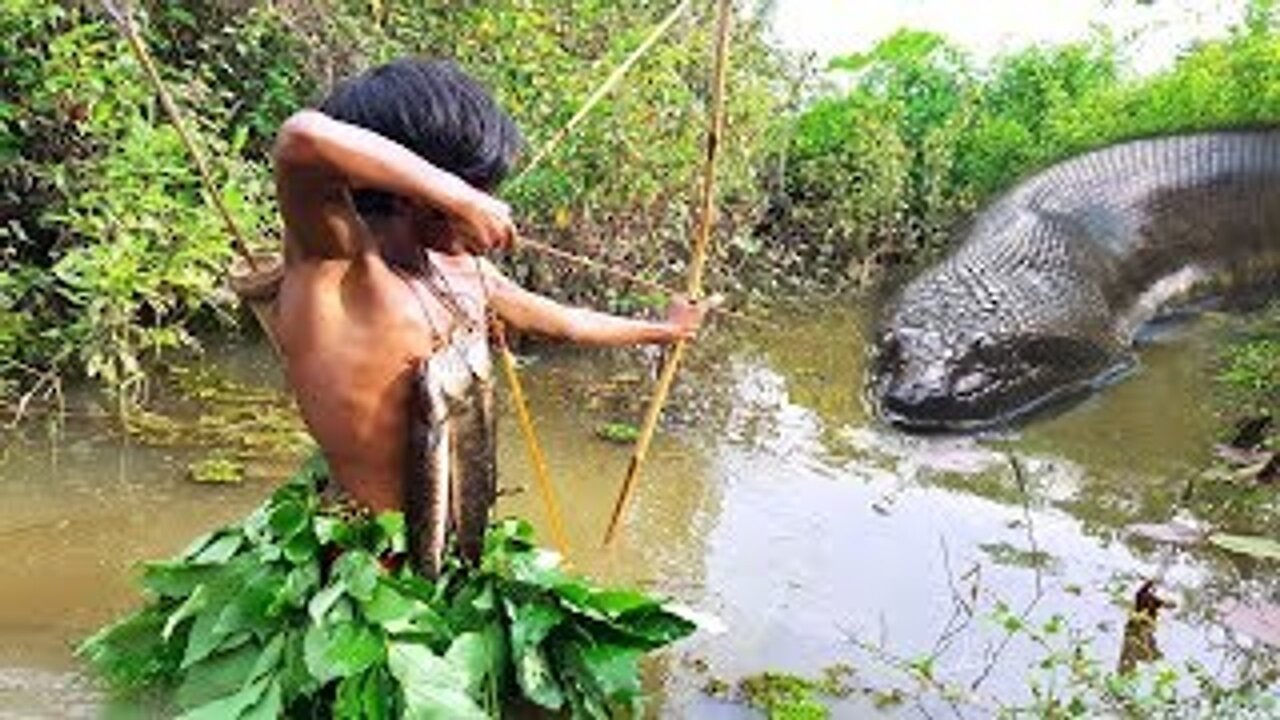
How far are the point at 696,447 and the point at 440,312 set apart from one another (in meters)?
2.54

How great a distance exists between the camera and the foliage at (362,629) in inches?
102

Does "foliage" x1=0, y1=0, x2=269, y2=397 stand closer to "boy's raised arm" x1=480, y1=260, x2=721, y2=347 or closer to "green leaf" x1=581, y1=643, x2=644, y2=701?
"boy's raised arm" x1=480, y1=260, x2=721, y2=347

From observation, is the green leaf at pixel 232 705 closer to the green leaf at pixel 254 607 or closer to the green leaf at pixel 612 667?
the green leaf at pixel 254 607

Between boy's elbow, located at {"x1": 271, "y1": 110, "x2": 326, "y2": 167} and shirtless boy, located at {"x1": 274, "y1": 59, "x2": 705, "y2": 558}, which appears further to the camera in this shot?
shirtless boy, located at {"x1": 274, "y1": 59, "x2": 705, "y2": 558}

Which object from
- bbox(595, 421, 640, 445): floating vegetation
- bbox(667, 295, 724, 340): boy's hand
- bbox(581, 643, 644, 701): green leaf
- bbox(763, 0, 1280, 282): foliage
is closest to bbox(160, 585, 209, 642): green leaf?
bbox(581, 643, 644, 701): green leaf

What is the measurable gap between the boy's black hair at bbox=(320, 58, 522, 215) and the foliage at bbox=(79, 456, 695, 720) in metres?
0.59

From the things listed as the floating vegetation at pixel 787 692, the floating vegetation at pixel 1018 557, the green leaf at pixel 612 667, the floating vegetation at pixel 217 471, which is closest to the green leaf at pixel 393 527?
the green leaf at pixel 612 667

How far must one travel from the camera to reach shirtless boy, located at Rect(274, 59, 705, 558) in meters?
2.58

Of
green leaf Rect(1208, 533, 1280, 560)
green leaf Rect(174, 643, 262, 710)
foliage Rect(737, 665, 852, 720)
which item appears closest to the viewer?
green leaf Rect(174, 643, 262, 710)

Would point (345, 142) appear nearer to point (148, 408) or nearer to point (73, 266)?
point (73, 266)

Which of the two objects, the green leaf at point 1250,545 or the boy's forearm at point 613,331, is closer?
the boy's forearm at point 613,331

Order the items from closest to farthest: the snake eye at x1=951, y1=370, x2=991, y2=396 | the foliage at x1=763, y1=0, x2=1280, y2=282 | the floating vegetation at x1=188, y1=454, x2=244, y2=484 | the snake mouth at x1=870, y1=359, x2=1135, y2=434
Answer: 1. the floating vegetation at x1=188, y1=454, x2=244, y2=484
2. the snake mouth at x1=870, y1=359, x2=1135, y2=434
3. the snake eye at x1=951, y1=370, x2=991, y2=396
4. the foliage at x1=763, y1=0, x2=1280, y2=282

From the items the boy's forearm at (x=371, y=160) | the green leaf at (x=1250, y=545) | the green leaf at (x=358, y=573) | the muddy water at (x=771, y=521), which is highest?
the boy's forearm at (x=371, y=160)

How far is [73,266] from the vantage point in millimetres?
4539
